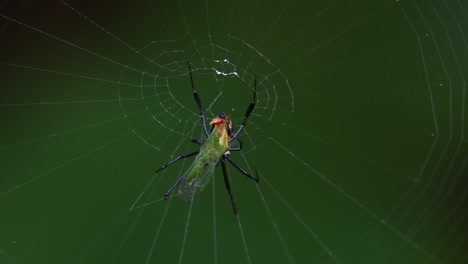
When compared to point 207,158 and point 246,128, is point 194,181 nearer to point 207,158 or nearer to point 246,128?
point 207,158

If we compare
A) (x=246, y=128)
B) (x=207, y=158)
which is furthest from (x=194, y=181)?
(x=246, y=128)

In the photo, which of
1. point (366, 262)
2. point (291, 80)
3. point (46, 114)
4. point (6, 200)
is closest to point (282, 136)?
point (291, 80)

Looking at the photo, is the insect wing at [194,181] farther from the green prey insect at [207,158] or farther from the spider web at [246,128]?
the spider web at [246,128]

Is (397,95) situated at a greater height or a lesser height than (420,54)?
lesser

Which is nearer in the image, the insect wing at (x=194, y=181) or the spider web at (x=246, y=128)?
the insect wing at (x=194, y=181)

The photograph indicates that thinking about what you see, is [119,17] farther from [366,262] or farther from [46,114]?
[366,262]

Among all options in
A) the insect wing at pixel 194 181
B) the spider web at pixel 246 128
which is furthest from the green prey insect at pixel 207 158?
the spider web at pixel 246 128
